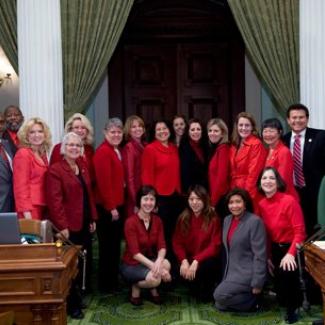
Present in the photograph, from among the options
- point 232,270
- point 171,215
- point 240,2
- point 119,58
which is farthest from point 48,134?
point 119,58

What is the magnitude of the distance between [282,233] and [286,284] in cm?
40

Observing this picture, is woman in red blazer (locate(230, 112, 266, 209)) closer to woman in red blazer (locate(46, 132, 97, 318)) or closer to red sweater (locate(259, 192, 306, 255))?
red sweater (locate(259, 192, 306, 255))

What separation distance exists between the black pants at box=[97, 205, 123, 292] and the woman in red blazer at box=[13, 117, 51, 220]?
0.67 meters

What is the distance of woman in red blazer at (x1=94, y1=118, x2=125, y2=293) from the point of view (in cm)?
503

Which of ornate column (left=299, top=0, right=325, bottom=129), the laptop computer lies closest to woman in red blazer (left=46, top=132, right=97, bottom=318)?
the laptop computer

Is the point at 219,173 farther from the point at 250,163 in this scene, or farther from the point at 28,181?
the point at 28,181

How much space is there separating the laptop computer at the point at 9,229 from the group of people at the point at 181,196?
39.6 inches

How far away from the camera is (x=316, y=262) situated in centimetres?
359

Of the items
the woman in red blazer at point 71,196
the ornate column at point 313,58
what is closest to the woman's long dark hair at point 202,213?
the woman in red blazer at point 71,196

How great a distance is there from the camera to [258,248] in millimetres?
4570

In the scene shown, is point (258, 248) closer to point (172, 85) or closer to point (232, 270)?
point (232, 270)

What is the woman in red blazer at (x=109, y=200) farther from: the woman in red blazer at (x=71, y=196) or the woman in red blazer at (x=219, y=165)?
the woman in red blazer at (x=219, y=165)

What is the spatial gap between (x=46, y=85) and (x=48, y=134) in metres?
1.52

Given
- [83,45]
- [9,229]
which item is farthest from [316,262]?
[83,45]
